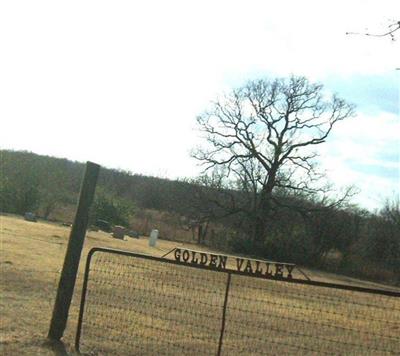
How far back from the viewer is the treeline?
4885 cm

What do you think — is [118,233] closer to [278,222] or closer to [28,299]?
[278,222]

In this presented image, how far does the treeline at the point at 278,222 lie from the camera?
160 feet

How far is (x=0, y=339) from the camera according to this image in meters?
6.85

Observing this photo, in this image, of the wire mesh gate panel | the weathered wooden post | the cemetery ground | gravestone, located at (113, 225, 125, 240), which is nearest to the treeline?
gravestone, located at (113, 225, 125, 240)

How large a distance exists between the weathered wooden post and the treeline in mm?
39867

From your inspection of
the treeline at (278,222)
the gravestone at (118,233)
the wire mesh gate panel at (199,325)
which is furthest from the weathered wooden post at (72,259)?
the treeline at (278,222)

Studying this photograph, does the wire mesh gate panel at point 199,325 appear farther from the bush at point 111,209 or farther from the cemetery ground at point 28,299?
the bush at point 111,209

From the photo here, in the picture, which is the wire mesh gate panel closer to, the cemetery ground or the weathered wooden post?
the weathered wooden post

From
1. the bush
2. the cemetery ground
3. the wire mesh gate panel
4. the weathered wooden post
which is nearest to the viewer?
the cemetery ground

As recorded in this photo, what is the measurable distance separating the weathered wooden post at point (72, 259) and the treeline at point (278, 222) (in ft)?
131

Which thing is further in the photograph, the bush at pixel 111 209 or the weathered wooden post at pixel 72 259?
the bush at pixel 111 209

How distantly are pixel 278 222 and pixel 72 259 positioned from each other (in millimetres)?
47511

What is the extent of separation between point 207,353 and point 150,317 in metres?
2.13

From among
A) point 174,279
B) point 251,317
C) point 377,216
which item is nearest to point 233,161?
point 377,216
